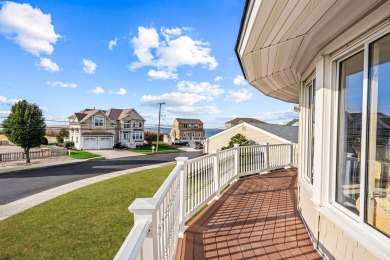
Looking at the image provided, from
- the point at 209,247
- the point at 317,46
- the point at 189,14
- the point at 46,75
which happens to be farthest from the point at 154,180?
the point at 46,75

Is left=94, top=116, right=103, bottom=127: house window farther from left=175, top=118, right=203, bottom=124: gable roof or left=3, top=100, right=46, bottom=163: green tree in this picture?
left=175, top=118, right=203, bottom=124: gable roof

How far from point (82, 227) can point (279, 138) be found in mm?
15162

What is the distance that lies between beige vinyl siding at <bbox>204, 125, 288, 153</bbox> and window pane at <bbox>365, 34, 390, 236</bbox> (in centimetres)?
1625

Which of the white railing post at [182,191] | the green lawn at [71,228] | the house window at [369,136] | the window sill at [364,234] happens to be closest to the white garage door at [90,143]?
the green lawn at [71,228]

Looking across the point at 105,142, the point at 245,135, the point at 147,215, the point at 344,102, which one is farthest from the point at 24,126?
the point at 344,102

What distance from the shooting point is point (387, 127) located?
179 centimetres

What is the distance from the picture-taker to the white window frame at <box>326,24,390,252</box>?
1.80m

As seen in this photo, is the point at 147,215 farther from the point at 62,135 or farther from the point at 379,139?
the point at 62,135

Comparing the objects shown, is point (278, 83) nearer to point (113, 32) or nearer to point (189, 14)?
point (189, 14)

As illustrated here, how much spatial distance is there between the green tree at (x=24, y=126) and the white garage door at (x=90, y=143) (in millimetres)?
11406

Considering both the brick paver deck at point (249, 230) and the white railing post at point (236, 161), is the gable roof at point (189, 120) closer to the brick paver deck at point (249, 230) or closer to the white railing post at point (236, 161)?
the white railing post at point (236, 161)

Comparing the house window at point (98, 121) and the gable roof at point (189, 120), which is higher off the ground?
the gable roof at point (189, 120)

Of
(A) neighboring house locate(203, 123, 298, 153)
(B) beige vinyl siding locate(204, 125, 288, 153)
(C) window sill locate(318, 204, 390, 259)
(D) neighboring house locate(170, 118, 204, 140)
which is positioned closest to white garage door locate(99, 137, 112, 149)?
(B) beige vinyl siding locate(204, 125, 288, 153)

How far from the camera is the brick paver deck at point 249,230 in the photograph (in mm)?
2951
